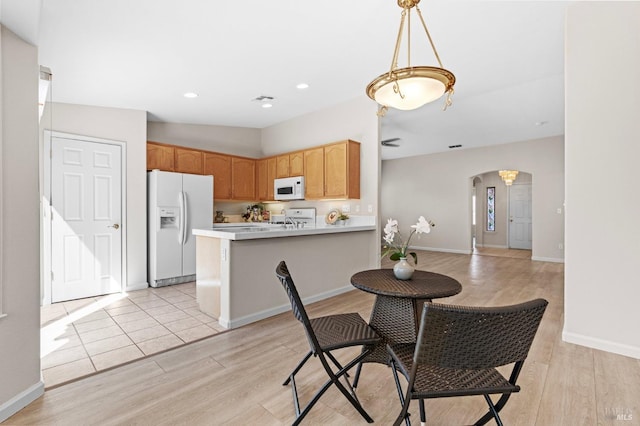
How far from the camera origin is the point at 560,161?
22.1ft

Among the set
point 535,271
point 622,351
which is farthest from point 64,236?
point 535,271

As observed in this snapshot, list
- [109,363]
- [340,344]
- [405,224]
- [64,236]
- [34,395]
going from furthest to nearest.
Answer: [405,224]
[64,236]
[109,363]
[34,395]
[340,344]

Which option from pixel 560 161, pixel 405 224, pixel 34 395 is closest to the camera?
pixel 34 395

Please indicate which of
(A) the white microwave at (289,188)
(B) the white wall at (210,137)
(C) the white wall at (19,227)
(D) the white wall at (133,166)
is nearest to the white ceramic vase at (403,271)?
(C) the white wall at (19,227)

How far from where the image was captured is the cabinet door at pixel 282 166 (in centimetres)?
556

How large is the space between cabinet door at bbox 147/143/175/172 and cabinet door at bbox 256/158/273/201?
1.64 metres

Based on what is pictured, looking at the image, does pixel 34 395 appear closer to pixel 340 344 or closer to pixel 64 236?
pixel 340 344

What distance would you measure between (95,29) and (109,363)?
2.64 metres

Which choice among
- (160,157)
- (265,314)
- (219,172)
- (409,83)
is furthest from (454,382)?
(219,172)

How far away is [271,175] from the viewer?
5902 mm

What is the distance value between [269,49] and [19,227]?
8.08 ft

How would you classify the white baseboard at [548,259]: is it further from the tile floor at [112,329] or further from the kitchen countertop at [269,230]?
the tile floor at [112,329]

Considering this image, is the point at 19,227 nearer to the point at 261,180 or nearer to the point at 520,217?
the point at 261,180

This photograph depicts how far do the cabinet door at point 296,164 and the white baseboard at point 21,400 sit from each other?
13.4 ft
